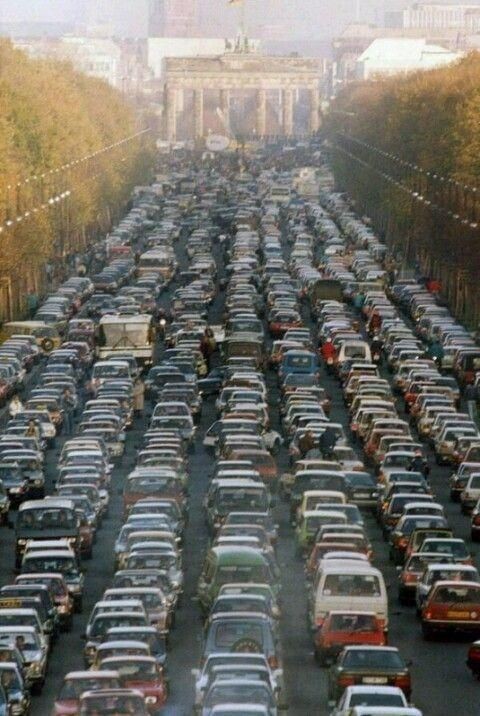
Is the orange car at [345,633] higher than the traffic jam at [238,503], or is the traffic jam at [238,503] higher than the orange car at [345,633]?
the orange car at [345,633]

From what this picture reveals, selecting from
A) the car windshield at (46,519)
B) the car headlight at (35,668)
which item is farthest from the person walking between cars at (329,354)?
the car headlight at (35,668)

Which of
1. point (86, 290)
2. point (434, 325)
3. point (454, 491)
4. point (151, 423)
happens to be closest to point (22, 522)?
point (454, 491)

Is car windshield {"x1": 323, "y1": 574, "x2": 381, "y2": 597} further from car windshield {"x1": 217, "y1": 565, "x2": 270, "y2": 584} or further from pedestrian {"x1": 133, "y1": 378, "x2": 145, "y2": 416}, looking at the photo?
pedestrian {"x1": 133, "y1": 378, "x2": 145, "y2": 416}

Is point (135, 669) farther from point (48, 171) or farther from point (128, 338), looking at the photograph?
point (48, 171)

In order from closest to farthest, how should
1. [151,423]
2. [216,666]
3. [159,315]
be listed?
1. [216,666]
2. [151,423]
3. [159,315]

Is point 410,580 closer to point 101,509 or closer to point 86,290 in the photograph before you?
point 101,509

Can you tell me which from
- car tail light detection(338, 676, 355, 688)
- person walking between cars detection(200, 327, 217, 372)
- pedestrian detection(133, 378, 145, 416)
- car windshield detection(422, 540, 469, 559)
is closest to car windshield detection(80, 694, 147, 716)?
car tail light detection(338, 676, 355, 688)

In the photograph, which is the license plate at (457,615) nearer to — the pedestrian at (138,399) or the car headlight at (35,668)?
the car headlight at (35,668)
